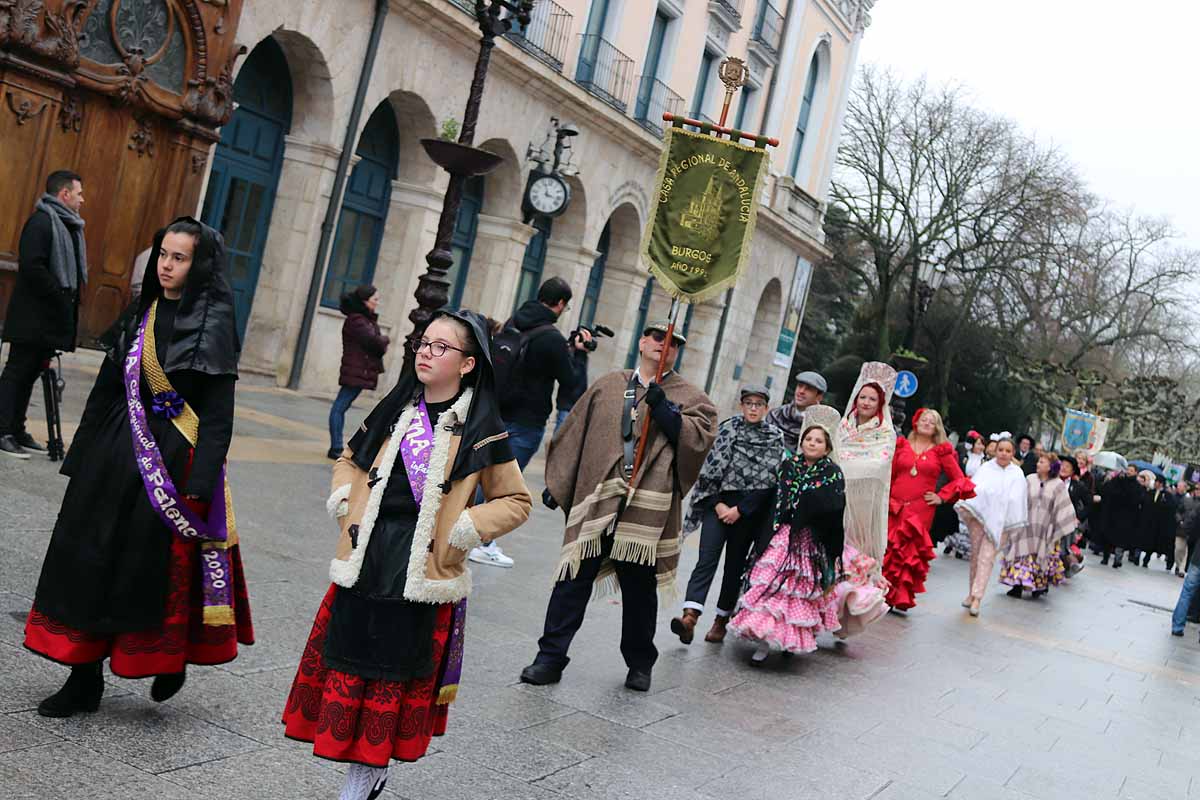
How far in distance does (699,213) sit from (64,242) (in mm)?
4111

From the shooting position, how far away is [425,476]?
444cm

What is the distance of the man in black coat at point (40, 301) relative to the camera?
29.5 ft

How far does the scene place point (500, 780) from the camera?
17.0 ft

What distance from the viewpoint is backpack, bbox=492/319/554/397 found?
9344 millimetres

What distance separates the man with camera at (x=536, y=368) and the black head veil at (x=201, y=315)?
4.20m

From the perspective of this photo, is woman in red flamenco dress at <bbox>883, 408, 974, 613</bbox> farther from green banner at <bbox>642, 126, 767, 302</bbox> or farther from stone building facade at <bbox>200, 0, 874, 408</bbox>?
stone building facade at <bbox>200, 0, 874, 408</bbox>

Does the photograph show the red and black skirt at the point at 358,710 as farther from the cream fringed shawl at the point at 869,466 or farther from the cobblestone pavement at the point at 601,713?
the cream fringed shawl at the point at 869,466

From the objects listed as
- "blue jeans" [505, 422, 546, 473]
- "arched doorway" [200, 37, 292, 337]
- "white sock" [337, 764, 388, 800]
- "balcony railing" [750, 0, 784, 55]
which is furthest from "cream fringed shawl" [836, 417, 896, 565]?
"balcony railing" [750, 0, 784, 55]

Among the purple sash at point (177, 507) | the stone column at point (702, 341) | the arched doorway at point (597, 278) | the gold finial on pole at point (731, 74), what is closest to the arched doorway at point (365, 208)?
the arched doorway at point (597, 278)

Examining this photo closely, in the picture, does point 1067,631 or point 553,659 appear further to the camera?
point 1067,631

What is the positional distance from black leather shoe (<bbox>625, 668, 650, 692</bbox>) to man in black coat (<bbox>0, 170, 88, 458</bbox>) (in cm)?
432

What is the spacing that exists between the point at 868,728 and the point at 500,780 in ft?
9.76

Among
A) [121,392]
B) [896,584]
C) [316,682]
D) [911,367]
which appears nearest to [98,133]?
[896,584]

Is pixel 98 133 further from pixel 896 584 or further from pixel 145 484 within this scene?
pixel 145 484
